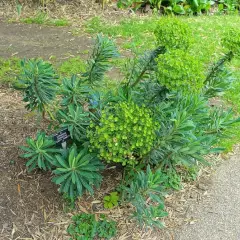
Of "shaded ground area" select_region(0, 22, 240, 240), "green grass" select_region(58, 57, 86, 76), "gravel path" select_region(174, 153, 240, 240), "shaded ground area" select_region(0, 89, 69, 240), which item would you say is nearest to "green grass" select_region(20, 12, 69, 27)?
"green grass" select_region(58, 57, 86, 76)

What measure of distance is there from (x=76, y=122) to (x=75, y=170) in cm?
36

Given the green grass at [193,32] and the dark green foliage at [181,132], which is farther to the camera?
the green grass at [193,32]

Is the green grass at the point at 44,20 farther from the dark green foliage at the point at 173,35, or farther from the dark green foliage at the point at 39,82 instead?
the dark green foliage at the point at 173,35

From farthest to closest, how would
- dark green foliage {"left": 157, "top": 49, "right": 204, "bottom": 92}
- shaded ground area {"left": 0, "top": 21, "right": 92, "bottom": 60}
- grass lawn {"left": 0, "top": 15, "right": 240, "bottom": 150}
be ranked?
shaded ground area {"left": 0, "top": 21, "right": 92, "bottom": 60}, grass lawn {"left": 0, "top": 15, "right": 240, "bottom": 150}, dark green foliage {"left": 157, "top": 49, "right": 204, "bottom": 92}

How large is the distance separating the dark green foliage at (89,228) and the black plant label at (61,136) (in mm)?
563

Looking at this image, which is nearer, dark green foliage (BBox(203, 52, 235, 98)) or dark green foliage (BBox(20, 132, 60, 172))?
dark green foliage (BBox(20, 132, 60, 172))

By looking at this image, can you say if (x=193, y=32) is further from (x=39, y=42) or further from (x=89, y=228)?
(x=89, y=228)

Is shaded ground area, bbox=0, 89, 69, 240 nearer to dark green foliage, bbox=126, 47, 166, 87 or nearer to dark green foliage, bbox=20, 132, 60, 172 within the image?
dark green foliage, bbox=20, 132, 60, 172

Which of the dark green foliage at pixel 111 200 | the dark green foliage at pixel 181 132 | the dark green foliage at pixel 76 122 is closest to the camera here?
the dark green foliage at pixel 181 132

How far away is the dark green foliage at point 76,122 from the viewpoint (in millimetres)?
2834

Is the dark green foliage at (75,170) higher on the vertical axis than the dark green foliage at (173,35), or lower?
lower

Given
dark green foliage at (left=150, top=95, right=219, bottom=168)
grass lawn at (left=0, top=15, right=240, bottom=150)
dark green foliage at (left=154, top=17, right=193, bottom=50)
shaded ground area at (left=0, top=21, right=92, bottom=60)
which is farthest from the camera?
shaded ground area at (left=0, top=21, right=92, bottom=60)

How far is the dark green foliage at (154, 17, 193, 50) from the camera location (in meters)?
2.73

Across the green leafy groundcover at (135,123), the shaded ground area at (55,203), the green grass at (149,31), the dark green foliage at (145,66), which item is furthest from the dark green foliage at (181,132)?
the green grass at (149,31)
